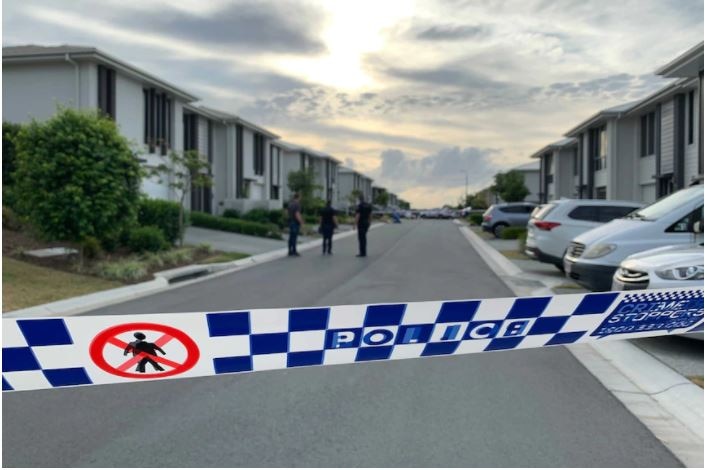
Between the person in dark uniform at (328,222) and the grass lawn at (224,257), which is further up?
the person in dark uniform at (328,222)

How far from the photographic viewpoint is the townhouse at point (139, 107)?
23.3 m

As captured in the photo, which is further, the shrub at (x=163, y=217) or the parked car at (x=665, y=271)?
the shrub at (x=163, y=217)

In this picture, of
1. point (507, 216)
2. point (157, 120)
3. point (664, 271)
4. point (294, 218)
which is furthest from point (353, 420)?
point (507, 216)

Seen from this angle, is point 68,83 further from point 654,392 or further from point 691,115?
point 654,392

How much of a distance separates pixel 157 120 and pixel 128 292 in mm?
18230

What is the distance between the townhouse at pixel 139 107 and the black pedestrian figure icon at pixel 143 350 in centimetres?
1293

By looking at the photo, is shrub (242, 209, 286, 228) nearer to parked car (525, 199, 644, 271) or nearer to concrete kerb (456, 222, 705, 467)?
parked car (525, 199, 644, 271)

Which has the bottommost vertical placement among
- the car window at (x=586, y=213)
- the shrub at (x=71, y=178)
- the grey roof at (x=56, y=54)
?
the car window at (x=586, y=213)

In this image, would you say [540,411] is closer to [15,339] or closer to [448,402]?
[448,402]

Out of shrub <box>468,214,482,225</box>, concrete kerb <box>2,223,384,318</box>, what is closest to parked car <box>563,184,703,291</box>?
concrete kerb <box>2,223,384,318</box>

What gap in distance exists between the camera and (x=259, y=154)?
45.8 m

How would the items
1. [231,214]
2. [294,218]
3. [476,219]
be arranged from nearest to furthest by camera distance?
[294,218]
[231,214]
[476,219]

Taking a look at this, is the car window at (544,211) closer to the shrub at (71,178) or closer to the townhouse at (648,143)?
the townhouse at (648,143)

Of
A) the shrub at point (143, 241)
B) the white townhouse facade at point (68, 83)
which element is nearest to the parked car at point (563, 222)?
the shrub at point (143, 241)
